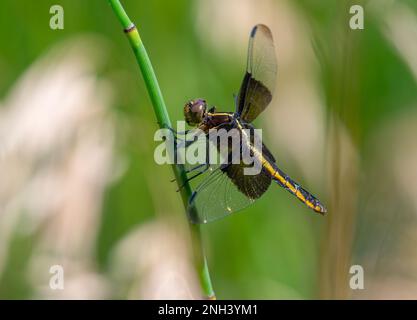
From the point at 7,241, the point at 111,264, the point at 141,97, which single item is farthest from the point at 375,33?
the point at 7,241

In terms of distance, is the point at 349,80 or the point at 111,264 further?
the point at 111,264

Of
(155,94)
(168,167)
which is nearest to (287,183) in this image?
(168,167)

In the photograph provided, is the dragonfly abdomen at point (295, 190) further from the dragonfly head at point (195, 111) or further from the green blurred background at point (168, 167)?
the dragonfly head at point (195, 111)

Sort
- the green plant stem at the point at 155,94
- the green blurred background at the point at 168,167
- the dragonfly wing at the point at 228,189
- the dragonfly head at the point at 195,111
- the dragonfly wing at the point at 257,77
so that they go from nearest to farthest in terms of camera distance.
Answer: the green plant stem at the point at 155,94 → the dragonfly wing at the point at 228,189 → the dragonfly head at the point at 195,111 → the dragonfly wing at the point at 257,77 → the green blurred background at the point at 168,167

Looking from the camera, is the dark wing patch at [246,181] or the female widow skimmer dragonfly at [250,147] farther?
the dark wing patch at [246,181]

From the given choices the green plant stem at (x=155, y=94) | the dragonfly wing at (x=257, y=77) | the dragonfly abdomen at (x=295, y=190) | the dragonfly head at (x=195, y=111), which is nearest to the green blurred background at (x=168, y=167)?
the dragonfly abdomen at (x=295, y=190)

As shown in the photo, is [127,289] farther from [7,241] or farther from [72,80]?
[72,80]
